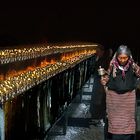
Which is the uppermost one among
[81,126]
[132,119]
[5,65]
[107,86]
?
[5,65]


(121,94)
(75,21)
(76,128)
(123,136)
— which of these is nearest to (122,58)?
(121,94)

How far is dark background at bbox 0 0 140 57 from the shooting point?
2897 cm

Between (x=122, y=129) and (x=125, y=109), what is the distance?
31 centimetres

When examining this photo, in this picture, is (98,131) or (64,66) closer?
(64,66)

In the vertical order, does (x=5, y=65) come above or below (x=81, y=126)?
above

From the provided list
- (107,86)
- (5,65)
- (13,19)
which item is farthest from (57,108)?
(13,19)

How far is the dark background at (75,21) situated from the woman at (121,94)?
21.2 meters

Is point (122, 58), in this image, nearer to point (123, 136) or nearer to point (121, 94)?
point (121, 94)

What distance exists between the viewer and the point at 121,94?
671 centimetres

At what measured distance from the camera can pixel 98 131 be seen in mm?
8625

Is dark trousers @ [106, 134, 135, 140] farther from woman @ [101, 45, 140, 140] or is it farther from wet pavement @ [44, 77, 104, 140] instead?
wet pavement @ [44, 77, 104, 140]

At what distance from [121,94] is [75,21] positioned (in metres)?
24.8

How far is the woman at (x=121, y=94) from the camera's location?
21.4 ft

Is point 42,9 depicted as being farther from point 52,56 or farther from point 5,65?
point 5,65
